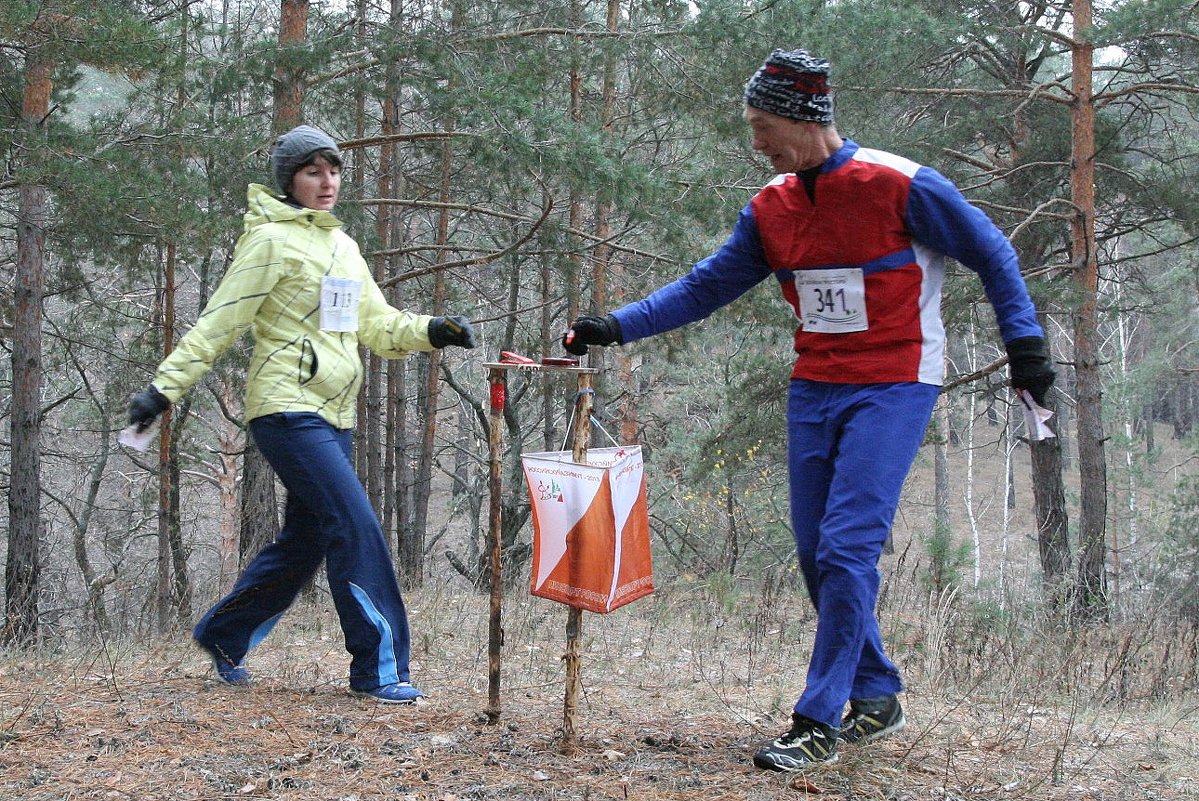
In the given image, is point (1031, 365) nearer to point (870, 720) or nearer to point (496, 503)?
point (870, 720)

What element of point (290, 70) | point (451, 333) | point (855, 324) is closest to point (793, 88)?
point (855, 324)

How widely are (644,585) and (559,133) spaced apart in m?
5.29

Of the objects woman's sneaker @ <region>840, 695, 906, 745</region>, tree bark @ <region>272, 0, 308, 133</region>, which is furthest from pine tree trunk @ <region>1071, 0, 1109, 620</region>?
woman's sneaker @ <region>840, 695, 906, 745</region>

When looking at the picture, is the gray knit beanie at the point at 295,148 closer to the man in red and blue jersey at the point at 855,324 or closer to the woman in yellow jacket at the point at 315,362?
the woman in yellow jacket at the point at 315,362

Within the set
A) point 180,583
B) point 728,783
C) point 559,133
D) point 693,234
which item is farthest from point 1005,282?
point 180,583

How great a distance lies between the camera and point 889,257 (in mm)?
3432

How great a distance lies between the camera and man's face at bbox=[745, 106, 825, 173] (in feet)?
11.3

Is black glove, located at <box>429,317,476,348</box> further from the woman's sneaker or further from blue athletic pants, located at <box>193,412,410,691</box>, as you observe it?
the woman's sneaker

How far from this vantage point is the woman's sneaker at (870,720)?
3.60 meters

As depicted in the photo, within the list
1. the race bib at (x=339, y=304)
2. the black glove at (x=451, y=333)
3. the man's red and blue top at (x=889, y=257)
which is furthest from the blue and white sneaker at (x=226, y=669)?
the man's red and blue top at (x=889, y=257)

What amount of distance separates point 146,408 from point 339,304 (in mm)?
845

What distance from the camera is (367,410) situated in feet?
45.2

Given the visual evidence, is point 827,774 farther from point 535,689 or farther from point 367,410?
point 367,410

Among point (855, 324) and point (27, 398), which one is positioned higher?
point (855, 324)
